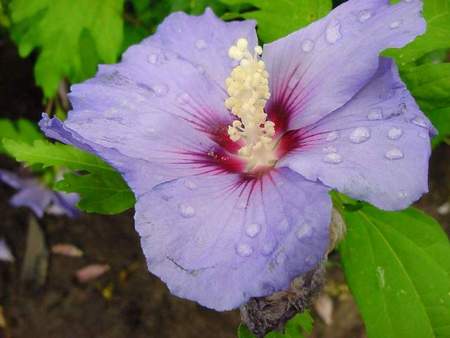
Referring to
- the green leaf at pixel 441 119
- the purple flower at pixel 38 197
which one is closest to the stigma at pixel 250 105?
the green leaf at pixel 441 119

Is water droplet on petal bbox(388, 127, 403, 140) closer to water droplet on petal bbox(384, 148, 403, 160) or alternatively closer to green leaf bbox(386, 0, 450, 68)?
water droplet on petal bbox(384, 148, 403, 160)

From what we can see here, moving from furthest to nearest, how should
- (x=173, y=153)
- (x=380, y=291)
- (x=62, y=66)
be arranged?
(x=62, y=66) < (x=380, y=291) < (x=173, y=153)

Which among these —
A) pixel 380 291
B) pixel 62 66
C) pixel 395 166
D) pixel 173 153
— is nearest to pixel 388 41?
pixel 395 166

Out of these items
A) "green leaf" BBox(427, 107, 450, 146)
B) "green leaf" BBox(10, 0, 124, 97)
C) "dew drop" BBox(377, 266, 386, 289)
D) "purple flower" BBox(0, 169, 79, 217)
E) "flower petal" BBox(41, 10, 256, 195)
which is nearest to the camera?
"flower petal" BBox(41, 10, 256, 195)

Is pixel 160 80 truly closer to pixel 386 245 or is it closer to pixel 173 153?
pixel 173 153

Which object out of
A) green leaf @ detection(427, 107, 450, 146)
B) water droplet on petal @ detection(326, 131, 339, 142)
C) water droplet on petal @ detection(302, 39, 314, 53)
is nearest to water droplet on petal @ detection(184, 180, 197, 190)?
water droplet on petal @ detection(326, 131, 339, 142)

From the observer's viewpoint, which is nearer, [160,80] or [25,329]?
[160,80]

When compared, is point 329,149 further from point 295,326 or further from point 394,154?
point 295,326
